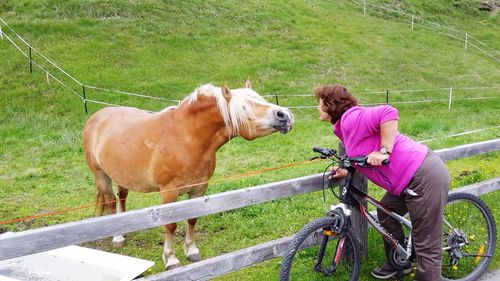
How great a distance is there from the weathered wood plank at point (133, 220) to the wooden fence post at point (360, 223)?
1.07 ft

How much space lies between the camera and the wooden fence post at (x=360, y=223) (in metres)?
4.19

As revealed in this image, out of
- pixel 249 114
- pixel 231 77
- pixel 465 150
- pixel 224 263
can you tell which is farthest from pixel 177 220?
pixel 231 77

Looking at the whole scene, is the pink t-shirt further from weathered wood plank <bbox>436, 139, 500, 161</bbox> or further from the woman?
weathered wood plank <bbox>436, 139, 500, 161</bbox>

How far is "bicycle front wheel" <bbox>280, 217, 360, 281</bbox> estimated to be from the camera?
139 inches

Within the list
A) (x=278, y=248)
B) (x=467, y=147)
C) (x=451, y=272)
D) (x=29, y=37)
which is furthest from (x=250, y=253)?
(x=29, y=37)

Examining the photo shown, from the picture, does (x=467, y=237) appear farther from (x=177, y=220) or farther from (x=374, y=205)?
(x=177, y=220)

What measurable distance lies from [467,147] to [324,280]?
2390mm

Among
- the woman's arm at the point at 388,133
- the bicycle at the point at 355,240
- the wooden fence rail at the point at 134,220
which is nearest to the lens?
the wooden fence rail at the point at 134,220

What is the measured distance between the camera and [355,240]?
12.4 ft

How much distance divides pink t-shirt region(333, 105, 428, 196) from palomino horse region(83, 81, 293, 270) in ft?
2.47

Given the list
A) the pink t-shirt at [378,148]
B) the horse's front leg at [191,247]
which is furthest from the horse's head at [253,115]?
the horse's front leg at [191,247]

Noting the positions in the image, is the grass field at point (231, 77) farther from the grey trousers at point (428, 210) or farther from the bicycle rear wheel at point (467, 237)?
the grey trousers at point (428, 210)

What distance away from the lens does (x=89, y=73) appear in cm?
1590

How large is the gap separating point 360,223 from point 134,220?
215 cm
